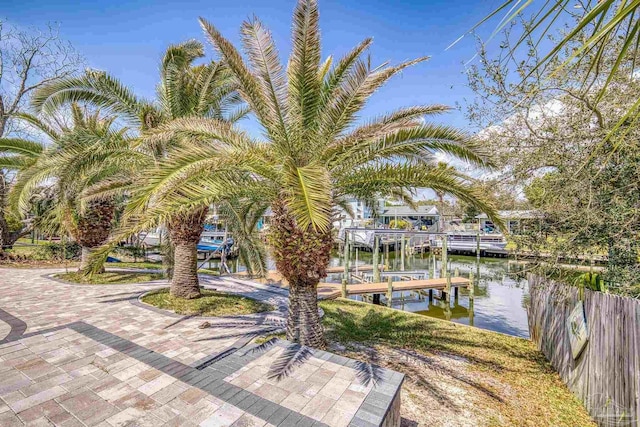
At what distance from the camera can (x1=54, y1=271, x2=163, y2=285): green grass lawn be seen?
37.5ft

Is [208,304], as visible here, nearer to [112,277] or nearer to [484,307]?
[112,277]

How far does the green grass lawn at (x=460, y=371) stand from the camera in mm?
4707

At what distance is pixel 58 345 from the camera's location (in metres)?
5.17

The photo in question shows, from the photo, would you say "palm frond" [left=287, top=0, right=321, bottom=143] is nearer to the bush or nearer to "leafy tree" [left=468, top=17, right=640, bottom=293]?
"leafy tree" [left=468, top=17, right=640, bottom=293]

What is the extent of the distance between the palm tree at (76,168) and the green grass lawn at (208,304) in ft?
8.65

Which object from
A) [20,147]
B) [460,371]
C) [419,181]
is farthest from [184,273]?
[20,147]

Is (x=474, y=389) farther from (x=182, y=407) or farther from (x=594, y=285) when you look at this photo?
(x=182, y=407)

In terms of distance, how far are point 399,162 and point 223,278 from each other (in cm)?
1076

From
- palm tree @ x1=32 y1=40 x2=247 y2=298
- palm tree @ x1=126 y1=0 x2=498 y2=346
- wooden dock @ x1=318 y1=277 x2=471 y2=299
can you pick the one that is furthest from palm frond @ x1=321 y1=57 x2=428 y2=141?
wooden dock @ x1=318 y1=277 x2=471 y2=299

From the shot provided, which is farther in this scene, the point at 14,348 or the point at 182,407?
the point at 14,348

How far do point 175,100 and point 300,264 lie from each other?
6.06m

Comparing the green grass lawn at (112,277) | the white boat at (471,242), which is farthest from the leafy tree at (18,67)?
the white boat at (471,242)

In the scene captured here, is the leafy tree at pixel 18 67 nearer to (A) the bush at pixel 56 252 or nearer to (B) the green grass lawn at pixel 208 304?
(A) the bush at pixel 56 252

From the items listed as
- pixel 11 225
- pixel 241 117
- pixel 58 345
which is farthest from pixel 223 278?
pixel 11 225
